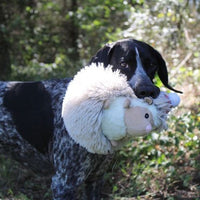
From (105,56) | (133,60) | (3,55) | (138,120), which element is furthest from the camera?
(3,55)

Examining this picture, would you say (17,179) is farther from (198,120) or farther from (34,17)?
(34,17)

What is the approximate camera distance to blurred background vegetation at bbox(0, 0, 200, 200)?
14.2ft

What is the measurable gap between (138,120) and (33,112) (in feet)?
3.70

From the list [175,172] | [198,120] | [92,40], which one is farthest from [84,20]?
[175,172]

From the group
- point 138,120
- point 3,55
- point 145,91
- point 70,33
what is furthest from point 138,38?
point 70,33

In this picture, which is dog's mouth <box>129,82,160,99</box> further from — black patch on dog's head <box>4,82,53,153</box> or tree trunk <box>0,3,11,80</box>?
tree trunk <box>0,3,11,80</box>

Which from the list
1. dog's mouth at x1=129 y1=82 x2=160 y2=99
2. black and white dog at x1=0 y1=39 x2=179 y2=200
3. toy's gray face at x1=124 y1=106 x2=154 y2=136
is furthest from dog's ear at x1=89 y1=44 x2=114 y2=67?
toy's gray face at x1=124 y1=106 x2=154 y2=136

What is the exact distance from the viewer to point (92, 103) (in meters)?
2.68

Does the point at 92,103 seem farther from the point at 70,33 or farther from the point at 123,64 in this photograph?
the point at 70,33

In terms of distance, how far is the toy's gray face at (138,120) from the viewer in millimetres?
2545

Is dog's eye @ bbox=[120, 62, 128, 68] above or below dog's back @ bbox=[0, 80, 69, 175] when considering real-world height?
above

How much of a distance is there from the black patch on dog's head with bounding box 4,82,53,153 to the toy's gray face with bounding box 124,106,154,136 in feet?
2.96

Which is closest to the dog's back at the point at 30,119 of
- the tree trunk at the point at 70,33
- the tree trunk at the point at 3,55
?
the tree trunk at the point at 3,55

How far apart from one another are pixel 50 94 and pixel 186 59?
3624 mm
